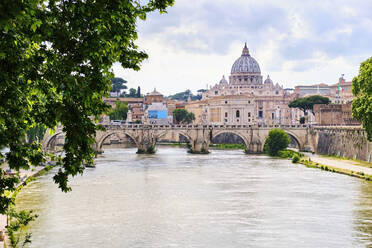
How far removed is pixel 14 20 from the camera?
10555mm

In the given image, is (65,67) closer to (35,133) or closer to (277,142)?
(35,133)

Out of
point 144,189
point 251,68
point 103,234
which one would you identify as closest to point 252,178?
point 144,189

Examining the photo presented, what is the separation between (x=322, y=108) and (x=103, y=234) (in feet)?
235

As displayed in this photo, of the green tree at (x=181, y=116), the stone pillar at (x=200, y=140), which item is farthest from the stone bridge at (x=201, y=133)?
the green tree at (x=181, y=116)

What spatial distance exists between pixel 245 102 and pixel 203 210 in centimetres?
10434

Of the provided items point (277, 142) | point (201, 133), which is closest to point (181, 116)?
point (201, 133)

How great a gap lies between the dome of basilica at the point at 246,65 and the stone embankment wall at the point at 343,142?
10509cm

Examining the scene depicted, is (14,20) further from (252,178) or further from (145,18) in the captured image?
(252,178)

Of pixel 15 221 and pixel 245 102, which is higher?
pixel 245 102

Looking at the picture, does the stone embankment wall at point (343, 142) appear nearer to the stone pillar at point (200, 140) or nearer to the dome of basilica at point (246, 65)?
the stone pillar at point (200, 140)

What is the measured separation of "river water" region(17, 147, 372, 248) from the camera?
86.6 feet

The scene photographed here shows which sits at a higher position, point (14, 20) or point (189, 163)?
point (14, 20)

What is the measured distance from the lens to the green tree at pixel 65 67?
38.3ft

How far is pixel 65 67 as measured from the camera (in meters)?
12.2
